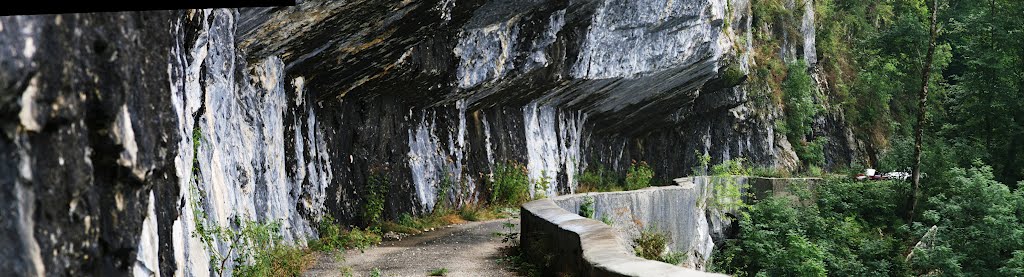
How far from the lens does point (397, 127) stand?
1675 centimetres

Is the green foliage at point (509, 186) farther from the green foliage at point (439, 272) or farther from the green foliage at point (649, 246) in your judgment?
the green foliage at point (439, 272)

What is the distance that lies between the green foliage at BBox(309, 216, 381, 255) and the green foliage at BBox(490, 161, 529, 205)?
6499 millimetres

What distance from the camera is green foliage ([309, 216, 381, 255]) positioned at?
1271 centimetres

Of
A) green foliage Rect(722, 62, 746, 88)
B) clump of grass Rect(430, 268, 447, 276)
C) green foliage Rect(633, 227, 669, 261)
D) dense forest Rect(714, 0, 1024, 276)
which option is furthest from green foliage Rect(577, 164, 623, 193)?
clump of grass Rect(430, 268, 447, 276)

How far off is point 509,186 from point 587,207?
7.39m

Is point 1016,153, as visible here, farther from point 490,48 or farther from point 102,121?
point 102,121

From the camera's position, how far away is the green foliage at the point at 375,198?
49.4 ft

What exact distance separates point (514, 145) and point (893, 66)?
752 inches

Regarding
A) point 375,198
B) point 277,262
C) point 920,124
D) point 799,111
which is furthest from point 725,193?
point 277,262

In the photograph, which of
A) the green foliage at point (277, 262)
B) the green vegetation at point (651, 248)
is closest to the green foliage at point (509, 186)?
the green vegetation at point (651, 248)

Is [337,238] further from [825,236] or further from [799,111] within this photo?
[799,111]

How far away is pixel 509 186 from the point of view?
20750 millimetres

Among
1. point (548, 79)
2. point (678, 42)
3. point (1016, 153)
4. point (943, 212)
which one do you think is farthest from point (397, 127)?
point (1016, 153)

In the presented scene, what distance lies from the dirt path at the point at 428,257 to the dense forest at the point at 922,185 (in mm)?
8399
